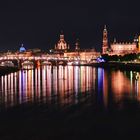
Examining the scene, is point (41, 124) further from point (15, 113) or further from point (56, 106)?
point (56, 106)

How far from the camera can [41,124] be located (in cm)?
1252

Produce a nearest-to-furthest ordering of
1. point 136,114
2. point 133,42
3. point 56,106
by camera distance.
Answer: point 136,114, point 56,106, point 133,42

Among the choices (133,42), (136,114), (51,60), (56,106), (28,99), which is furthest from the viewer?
(133,42)

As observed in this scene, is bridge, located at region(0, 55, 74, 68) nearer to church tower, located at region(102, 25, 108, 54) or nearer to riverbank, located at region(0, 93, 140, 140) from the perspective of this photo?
church tower, located at region(102, 25, 108, 54)

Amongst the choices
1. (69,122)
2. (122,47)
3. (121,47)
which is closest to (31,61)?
(122,47)

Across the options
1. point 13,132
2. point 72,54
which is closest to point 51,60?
point 72,54

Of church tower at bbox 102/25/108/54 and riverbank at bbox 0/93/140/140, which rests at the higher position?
church tower at bbox 102/25/108/54

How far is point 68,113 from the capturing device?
47.5 ft

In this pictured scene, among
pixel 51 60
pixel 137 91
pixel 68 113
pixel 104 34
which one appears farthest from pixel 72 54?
pixel 68 113

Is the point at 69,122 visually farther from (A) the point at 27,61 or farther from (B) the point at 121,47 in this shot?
(B) the point at 121,47

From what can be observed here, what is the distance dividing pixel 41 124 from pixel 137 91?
9.71m

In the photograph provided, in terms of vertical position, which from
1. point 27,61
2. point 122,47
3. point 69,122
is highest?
point 122,47

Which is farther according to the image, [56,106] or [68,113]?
[56,106]

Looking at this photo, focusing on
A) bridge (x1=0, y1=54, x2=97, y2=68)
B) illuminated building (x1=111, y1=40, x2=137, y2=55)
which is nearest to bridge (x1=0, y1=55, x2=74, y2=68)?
Result: bridge (x1=0, y1=54, x2=97, y2=68)
